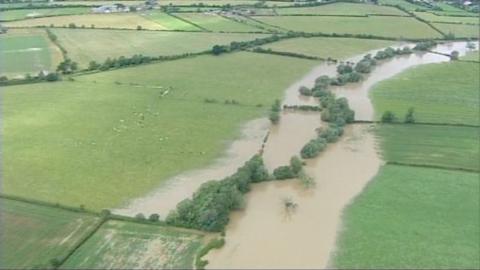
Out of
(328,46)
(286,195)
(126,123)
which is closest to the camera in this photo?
(286,195)

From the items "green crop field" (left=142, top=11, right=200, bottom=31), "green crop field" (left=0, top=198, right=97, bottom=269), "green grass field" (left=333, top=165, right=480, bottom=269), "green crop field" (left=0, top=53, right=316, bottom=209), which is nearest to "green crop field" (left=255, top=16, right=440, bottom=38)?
"green crop field" (left=142, top=11, right=200, bottom=31)

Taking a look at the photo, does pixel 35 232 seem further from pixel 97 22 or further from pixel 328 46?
pixel 97 22

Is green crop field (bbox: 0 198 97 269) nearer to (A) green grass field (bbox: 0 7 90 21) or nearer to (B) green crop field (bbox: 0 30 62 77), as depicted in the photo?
(B) green crop field (bbox: 0 30 62 77)

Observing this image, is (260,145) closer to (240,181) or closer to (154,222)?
(240,181)

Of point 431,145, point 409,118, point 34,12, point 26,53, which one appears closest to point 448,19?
point 409,118

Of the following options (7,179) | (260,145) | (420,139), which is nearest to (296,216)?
(260,145)
